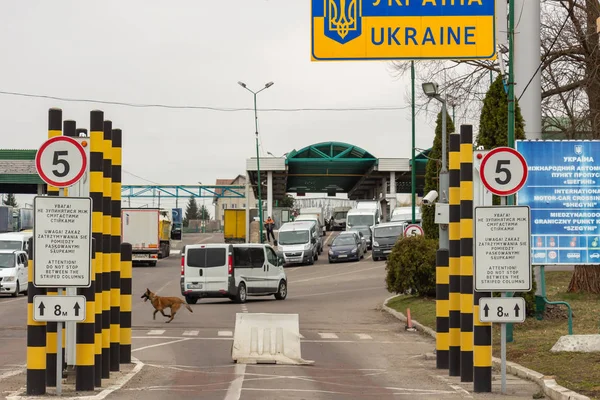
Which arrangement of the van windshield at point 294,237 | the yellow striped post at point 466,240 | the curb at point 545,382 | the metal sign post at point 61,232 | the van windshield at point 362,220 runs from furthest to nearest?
the van windshield at point 362,220 → the van windshield at point 294,237 → the yellow striped post at point 466,240 → the metal sign post at point 61,232 → the curb at point 545,382

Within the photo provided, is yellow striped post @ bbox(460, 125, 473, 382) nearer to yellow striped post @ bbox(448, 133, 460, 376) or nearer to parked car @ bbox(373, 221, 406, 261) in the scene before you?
yellow striped post @ bbox(448, 133, 460, 376)

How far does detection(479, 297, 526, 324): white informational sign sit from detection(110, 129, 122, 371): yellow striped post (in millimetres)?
4972

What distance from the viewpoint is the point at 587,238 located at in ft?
66.9

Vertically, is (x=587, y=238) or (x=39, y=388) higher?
(x=587, y=238)

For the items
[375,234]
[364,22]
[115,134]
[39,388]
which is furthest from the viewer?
[375,234]

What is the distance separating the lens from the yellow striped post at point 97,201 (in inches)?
505

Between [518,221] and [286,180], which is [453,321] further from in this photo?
[286,180]

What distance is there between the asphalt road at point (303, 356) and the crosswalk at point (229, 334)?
0.07 feet

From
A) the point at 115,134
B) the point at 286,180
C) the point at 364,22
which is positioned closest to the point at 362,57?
the point at 364,22

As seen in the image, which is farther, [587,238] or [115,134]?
[587,238]

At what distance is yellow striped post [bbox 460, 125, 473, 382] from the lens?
43.4 ft

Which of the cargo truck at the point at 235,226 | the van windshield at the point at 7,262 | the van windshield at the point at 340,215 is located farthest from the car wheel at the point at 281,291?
the van windshield at the point at 340,215

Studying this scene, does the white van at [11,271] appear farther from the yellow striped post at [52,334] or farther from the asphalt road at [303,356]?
the yellow striped post at [52,334]

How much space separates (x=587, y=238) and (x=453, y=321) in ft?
22.4
